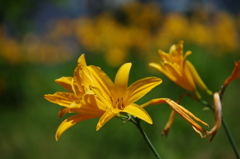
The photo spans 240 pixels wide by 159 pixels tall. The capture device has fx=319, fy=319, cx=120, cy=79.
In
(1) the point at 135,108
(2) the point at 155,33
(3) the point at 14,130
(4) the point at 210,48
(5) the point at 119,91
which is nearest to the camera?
(1) the point at 135,108

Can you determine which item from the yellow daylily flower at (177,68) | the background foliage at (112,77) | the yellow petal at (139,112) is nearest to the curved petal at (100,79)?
the yellow petal at (139,112)

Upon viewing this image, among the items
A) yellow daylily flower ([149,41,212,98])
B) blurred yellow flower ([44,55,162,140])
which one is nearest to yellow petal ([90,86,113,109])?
blurred yellow flower ([44,55,162,140])

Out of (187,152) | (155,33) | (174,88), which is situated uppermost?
(155,33)

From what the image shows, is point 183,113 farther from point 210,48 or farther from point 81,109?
point 210,48

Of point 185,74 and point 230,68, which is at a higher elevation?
point 185,74

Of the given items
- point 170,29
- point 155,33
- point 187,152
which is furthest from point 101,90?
point 155,33

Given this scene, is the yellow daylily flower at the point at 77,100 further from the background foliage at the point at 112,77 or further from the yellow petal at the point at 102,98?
the background foliage at the point at 112,77

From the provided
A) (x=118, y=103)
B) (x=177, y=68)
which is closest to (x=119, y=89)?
(x=118, y=103)
